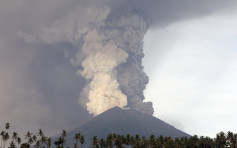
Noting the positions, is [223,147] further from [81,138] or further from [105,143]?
[81,138]

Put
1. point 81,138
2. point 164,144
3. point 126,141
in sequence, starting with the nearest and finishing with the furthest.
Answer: point 164,144 < point 126,141 < point 81,138

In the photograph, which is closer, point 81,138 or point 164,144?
point 164,144

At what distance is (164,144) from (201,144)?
1943 centimetres

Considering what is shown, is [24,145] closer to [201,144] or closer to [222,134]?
[201,144]

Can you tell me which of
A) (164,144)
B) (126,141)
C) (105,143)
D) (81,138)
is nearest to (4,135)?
(81,138)

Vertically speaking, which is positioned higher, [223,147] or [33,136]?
[33,136]

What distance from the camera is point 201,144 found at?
563ft

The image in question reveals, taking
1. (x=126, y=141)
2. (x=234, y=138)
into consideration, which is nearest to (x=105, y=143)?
(x=126, y=141)

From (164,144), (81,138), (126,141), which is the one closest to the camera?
(164,144)

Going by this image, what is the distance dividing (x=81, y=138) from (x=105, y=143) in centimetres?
1774

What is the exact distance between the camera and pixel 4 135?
185m

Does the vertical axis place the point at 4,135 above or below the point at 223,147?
above

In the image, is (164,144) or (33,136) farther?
(33,136)

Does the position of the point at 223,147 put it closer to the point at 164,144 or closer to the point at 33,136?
the point at 164,144
